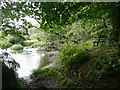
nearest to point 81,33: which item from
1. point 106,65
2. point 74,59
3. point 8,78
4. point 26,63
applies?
point 26,63

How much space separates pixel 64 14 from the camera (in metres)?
2.50

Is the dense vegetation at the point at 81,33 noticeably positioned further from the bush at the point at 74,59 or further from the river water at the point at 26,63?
the river water at the point at 26,63

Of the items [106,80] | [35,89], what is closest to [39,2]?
[35,89]

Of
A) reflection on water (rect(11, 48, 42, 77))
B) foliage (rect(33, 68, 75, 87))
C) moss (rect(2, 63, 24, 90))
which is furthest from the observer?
reflection on water (rect(11, 48, 42, 77))

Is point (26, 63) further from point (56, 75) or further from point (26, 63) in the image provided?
point (56, 75)

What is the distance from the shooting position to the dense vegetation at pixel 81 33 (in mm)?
2439

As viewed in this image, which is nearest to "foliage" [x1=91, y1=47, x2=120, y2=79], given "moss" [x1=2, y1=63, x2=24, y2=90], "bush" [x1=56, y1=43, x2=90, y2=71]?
"bush" [x1=56, y1=43, x2=90, y2=71]

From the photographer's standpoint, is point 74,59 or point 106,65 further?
point 74,59

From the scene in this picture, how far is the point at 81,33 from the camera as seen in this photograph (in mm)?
6008

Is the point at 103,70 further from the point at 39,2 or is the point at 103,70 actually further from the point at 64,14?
the point at 39,2

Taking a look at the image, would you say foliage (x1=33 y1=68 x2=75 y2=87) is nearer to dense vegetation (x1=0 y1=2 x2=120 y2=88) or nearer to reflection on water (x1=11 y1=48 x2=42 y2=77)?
dense vegetation (x1=0 y1=2 x2=120 y2=88)

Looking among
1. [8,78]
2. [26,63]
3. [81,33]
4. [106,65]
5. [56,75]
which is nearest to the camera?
[8,78]

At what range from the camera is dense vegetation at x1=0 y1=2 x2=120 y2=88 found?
8.00 feet

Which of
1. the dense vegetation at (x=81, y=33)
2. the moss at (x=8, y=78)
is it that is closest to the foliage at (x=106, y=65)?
the dense vegetation at (x=81, y=33)
